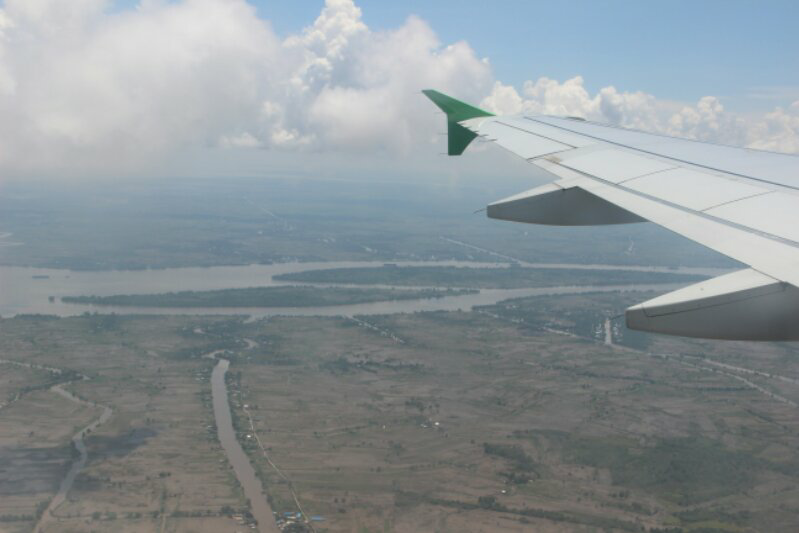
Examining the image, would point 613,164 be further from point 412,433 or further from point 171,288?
point 171,288

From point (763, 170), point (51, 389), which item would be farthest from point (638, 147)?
point (51, 389)

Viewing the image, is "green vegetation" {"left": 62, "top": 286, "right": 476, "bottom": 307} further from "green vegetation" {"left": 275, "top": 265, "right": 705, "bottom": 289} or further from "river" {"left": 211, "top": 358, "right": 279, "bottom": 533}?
"river" {"left": 211, "top": 358, "right": 279, "bottom": 533}

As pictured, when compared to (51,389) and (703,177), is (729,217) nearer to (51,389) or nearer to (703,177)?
(703,177)

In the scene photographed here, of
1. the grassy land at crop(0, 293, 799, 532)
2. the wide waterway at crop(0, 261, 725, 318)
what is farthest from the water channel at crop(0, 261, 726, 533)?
the grassy land at crop(0, 293, 799, 532)

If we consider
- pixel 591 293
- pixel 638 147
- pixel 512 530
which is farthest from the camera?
pixel 591 293

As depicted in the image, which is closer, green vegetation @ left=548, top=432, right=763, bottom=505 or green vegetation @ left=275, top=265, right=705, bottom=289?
green vegetation @ left=548, top=432, right=763, bottom=505

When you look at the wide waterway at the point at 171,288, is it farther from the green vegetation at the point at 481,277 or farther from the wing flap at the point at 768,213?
the wing flap at the point at 768,213
